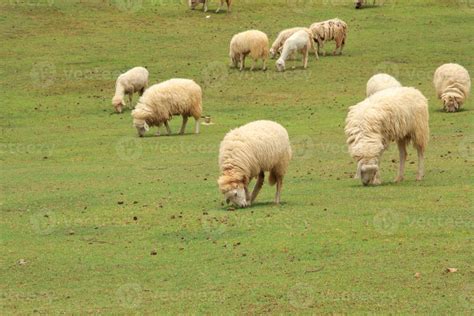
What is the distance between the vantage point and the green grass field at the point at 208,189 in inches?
483

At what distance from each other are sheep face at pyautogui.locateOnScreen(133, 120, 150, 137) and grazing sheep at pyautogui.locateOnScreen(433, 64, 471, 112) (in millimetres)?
8651

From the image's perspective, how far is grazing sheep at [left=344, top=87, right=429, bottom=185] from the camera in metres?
18.2

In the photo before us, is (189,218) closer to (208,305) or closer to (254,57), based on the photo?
(208,305)

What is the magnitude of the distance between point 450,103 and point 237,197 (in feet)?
45.7

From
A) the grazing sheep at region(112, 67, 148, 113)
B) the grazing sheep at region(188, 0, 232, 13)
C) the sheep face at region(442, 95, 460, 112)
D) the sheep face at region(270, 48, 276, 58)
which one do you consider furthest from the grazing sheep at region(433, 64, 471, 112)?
the grazing sheep at region(188, 0, 232, 13)

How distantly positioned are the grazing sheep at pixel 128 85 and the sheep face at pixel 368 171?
13.5m

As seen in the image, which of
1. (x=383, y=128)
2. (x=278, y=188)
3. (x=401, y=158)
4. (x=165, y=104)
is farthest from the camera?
(x=165, y=104)

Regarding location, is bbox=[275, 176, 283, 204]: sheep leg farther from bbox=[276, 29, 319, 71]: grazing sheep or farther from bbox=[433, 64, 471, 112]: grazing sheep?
bbox=[276, 29, 319, 71]: grazing sheep

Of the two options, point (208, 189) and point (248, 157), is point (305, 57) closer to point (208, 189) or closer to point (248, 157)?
point (208, 189)

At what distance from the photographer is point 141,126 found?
2677cm

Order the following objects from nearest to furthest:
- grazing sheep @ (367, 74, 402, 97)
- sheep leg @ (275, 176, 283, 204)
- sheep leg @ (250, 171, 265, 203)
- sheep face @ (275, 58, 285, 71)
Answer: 1. sheep leg @ (275, 176, 283, 204)
2. sheep leg @ (250, 171, 265, 203)
3. grazing sheep @ (367, 74, 402, 97)
4. sheep face @ (275, 58, 285, 71)

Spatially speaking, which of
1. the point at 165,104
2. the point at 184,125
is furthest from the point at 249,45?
the point at 165,104

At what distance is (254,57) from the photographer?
35.9 metres

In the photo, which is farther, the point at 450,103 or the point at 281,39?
the point at 281,39
